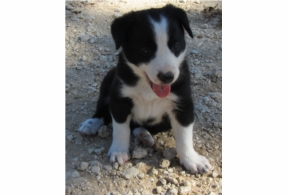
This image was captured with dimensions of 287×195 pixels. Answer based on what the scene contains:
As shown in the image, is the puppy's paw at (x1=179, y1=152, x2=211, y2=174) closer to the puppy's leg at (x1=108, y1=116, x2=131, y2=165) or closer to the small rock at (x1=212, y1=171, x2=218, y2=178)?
the small rock at (x1=212, y1=171, x2=218, y2=178)

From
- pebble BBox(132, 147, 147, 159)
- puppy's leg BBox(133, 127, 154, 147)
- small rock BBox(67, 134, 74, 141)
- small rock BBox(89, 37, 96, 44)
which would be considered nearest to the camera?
pebble BBox(132, 147, 147, 159)

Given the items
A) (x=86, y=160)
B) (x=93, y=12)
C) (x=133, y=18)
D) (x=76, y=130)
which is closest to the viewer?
(x=133, y=18)

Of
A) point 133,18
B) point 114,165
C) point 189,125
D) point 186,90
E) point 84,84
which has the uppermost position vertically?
point 133,18

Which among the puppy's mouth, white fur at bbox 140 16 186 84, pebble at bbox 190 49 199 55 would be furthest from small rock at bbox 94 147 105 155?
pebble at bbox 190 49 199 55

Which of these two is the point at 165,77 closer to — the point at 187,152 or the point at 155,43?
the point at 155,43

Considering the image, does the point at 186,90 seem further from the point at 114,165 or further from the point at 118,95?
the point at 114,165

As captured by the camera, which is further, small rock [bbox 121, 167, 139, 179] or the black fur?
small rock [bbox 121, 167, 139, 179]

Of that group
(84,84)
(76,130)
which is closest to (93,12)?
(84,84)
